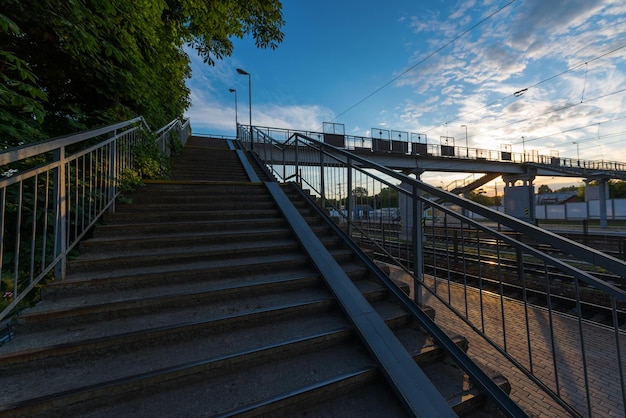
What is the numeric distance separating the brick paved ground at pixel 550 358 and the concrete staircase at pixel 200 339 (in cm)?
102

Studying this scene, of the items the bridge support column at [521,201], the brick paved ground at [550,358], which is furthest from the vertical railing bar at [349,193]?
the bridge support column at [521,201]

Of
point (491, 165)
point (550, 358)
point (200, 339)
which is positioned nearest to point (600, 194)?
point (491, 165)

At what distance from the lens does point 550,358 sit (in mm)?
4289

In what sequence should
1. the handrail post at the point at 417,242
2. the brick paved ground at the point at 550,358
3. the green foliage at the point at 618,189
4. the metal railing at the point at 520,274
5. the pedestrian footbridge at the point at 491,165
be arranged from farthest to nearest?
the green foliage at the point at 618,189, the pedestrian footbridge at the point at 491,165, the brick paved ground at the point at 550,358, the handrail post at the point at 417,242, the metal railing at the point at 520,274

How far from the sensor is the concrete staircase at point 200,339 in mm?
1651

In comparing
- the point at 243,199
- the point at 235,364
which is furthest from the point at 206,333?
the point at 243,199

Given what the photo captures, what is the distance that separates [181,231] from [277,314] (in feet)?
6.58

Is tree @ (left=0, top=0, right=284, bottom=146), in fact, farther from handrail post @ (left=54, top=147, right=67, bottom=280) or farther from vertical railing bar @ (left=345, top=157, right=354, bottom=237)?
vertical railing bar @ (left=345, top=157, right=354, bottom=237)

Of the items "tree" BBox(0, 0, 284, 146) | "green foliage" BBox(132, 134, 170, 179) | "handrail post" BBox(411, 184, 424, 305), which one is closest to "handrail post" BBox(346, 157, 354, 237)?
"handrail post" BBox(411, 184, 424, 305)

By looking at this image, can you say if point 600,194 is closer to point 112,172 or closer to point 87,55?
point 112,172

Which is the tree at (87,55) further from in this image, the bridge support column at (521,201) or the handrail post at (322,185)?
the bridge support column at (521,201)

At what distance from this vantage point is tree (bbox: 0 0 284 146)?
2.73 metres

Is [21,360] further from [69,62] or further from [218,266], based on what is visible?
[69,62]

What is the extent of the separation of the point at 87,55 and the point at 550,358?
28.9 ft
